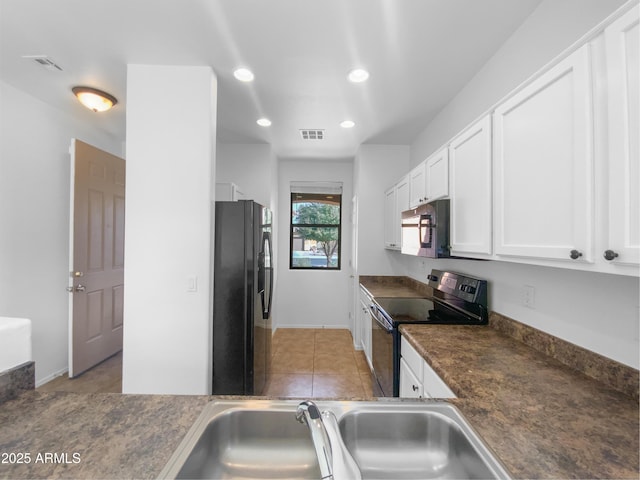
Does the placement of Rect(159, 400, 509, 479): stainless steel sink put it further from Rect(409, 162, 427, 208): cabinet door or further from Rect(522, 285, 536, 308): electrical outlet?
Rect(409, 162, 427, 208): cabinet door

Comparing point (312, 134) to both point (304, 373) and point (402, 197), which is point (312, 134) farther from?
point (304, 373)

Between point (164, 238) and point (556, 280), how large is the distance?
2.38m

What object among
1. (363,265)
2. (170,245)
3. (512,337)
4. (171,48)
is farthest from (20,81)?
(512,337)

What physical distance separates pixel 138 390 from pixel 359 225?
9.10ft

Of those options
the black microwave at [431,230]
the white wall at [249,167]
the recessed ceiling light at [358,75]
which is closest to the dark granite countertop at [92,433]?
the black microwave at [431,230]

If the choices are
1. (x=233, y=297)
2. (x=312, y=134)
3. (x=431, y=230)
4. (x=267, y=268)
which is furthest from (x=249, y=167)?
(x=431, y=230)

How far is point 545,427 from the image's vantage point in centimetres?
84

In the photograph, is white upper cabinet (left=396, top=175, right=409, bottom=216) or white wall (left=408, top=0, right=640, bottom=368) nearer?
white wall (left=408, top=0, right=640, bottom=368)

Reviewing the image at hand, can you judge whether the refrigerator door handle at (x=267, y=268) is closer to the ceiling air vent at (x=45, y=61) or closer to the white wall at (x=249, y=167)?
the white wall at (x=249, y=167)

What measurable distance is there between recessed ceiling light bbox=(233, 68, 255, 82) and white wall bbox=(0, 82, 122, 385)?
1994 mm

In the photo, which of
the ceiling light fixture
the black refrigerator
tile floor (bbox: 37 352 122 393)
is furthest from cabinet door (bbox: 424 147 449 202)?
tile floor (bbox: 37 352 122 393)

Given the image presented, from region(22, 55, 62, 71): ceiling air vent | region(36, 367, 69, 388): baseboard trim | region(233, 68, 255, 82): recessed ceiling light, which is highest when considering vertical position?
region(22, 55, 62, 71): ceiling air vent

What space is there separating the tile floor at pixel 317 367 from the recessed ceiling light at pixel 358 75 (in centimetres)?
268

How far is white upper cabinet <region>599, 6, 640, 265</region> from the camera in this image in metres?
0.77
